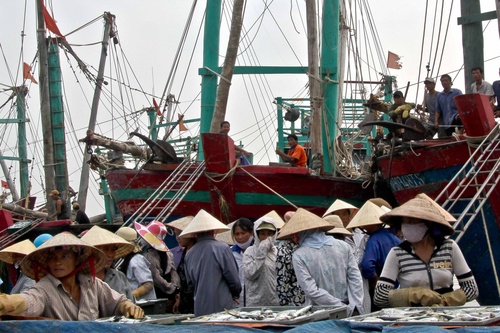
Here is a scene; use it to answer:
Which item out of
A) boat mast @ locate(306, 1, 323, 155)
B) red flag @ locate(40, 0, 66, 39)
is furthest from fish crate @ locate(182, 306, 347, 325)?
red flag @ locate(40, 0, 66, 39)

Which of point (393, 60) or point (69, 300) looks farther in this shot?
point (393, 60)

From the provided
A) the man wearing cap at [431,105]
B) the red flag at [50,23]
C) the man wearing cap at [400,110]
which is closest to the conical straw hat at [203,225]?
the man wearing cap at [431,105]

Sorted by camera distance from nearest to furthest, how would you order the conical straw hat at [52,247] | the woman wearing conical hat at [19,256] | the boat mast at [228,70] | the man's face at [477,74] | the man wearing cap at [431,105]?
the conical straw hat at [52,247] < the woman wearing conical hat at [19,256] < the man's face at [477,74] < the man wearing cap at [431,105] < the boat mast at [228,70]

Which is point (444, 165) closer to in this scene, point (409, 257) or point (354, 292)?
point (354, 292)

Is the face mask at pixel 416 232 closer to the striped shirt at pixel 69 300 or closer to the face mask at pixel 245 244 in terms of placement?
the striped shirt at pixel 69 300

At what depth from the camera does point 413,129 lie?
1402cm

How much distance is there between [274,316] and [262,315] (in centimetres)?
7

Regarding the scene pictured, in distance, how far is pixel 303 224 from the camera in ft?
22.8

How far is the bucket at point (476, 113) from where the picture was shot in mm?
12148

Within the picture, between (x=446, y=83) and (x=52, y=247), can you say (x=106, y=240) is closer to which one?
(x=52, y=247)

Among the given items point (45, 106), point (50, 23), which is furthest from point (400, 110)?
point (50, 23)

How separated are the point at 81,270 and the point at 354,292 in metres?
2.36

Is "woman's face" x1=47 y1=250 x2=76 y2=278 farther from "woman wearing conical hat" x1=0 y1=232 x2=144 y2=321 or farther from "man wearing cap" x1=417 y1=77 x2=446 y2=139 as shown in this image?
"man wearing cap" x1=417 y1=77 x2=446 y2=139

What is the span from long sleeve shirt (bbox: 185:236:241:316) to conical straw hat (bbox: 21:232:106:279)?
2.16 metres
